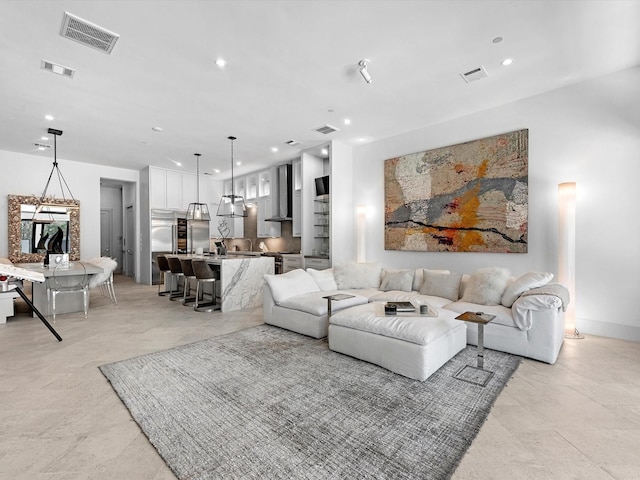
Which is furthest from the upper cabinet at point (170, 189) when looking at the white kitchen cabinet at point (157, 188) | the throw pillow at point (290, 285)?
the throw pillow at point (290, 285)

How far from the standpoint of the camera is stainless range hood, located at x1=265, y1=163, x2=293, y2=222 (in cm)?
758

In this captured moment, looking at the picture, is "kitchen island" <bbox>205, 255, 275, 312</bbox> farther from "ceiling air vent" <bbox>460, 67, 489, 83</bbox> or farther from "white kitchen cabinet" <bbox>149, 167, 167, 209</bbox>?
"ceiling air vent" <bbox>460, 67, 489, 83</bbox>

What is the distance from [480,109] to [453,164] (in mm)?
855

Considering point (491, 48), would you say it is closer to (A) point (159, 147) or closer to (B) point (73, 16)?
(B) point (73, 16)

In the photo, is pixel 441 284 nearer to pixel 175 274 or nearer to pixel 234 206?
pixel 234 206

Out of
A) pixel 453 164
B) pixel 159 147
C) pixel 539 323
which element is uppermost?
pixel 159 147

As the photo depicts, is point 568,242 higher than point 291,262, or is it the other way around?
point 568,242

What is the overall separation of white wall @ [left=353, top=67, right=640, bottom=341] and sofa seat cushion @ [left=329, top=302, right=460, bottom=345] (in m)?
2.02

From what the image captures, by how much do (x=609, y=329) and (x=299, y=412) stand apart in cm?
399

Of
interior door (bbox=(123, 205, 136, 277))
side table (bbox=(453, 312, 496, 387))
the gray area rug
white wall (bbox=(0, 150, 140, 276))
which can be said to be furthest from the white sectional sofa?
interior door (bbox=(123, 205, 136, 277))

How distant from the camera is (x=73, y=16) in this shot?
265 cm

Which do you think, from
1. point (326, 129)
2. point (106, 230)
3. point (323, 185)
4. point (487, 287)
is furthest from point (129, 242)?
point (487, 287)

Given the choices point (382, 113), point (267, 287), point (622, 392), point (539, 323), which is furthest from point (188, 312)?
point (622, 392)

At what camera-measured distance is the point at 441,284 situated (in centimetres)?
427
